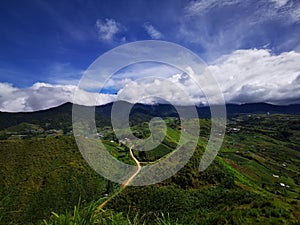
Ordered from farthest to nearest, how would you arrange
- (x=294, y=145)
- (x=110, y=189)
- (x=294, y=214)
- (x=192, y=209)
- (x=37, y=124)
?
(x=37, y=124)
(x=294, y=145)
(x=110, y=189)
(x=192, y=209)
(x=294, y=214)

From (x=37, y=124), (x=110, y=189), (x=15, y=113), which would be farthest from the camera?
(x=15, y=113)

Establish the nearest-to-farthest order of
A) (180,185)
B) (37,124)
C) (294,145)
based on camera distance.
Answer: (180,185) < (294,145) < (37,124)

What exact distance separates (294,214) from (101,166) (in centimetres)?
3657

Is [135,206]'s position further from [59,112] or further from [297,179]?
[59,112]

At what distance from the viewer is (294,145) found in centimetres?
9019

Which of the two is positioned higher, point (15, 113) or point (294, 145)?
point (15, 113)

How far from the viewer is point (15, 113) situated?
174m

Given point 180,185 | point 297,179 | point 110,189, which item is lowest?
point 297,179

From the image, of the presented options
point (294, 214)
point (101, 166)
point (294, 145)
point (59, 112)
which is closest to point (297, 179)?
point (294, 145)

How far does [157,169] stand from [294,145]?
240 feet

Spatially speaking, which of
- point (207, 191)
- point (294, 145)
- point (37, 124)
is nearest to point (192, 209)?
point (207, 191)

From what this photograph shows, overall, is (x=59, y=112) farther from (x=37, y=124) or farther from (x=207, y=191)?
(x=207, y=191)

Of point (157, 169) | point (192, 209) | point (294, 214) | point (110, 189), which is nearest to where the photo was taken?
point (294, 214)

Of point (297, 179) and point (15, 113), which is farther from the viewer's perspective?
point (15, 113)
